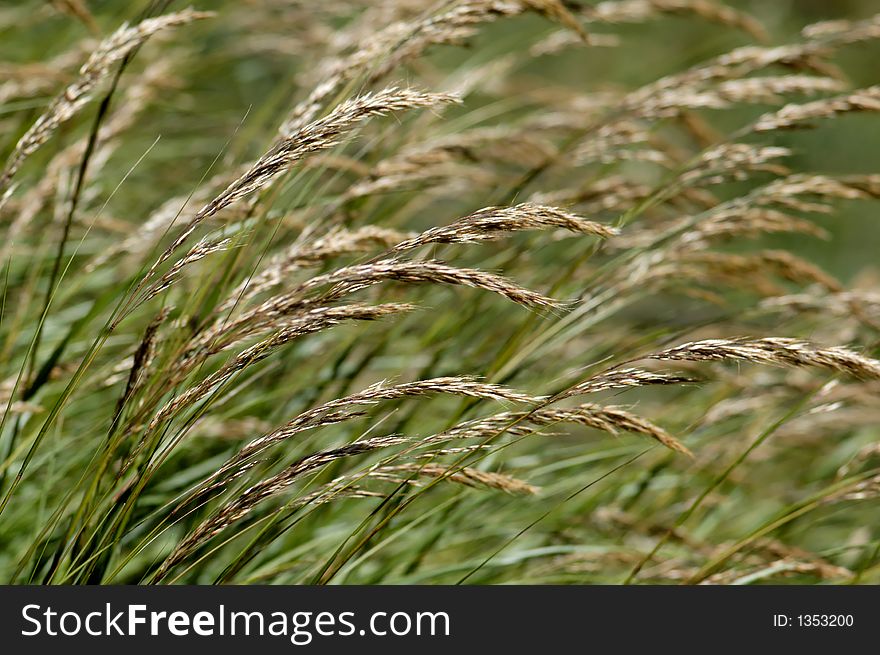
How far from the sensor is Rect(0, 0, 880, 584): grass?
4.96 ft

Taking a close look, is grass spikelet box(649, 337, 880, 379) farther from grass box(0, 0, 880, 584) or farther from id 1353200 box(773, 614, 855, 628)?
id 1353200 box(773, 614, 855, 628)

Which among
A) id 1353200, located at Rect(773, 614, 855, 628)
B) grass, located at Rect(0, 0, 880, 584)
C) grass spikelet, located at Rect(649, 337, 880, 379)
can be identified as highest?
grass, located at Rect(0, 0, 880, 584)

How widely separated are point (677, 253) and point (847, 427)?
111 centimetres

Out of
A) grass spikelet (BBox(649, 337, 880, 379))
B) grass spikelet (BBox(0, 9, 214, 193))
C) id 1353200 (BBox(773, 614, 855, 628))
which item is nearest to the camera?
grass spikelet (BBox(649, 337, 880, 379))

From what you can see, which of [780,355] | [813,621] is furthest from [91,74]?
[813,621]

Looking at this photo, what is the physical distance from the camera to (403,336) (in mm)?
2588

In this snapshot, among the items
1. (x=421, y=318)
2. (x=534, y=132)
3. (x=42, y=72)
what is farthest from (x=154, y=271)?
(x=534, y=132)

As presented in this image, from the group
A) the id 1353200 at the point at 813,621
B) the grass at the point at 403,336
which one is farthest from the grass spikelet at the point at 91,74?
the id 1353200 at the point at 813,621

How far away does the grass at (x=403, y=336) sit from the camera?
1.51 meters

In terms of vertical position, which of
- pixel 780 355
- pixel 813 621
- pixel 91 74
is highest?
pixel 91 74

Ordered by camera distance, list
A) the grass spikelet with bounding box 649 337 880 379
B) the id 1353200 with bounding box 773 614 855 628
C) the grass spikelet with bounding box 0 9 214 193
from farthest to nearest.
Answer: the id 1353200 with bounding box 773 614 855 628 → the grass spikelet with bounding box 0 9 214 193 → the grass spikelet with bounding box 649 337 880 379

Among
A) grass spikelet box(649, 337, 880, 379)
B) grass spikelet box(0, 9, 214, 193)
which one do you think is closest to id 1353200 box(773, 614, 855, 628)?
grass spikelet box(649, 337, 880, 379)

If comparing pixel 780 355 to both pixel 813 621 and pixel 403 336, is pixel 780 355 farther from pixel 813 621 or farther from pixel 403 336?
pixel 403 336

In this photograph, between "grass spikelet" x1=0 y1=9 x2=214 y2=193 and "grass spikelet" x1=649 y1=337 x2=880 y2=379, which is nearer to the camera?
"grass spikelet" x1=649 y1=337 x2=880 y2=379
